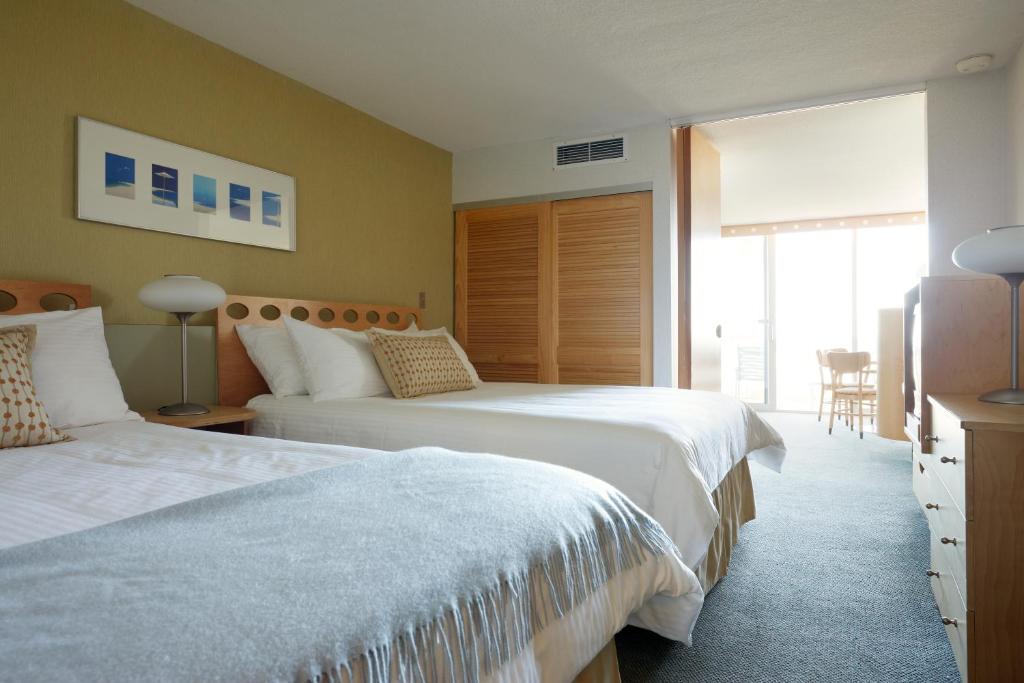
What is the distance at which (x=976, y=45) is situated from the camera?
115 inches

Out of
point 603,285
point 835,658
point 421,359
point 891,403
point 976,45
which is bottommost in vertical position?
point 835,658

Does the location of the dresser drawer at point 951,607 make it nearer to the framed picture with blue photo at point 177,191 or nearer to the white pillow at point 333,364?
the white pillow at point 333,364

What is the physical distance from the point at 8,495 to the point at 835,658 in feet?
6.74

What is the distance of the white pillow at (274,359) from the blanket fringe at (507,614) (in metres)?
1.98

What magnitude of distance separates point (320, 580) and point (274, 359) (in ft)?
7.59

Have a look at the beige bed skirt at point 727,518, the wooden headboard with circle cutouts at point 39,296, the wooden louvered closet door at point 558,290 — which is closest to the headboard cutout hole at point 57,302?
the wooden headboard with circle cutouts at point 39,296

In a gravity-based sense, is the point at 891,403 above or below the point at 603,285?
below

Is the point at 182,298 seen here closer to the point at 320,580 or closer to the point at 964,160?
the point at 320,580

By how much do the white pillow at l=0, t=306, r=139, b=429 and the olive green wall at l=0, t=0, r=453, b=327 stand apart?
355 millimetres

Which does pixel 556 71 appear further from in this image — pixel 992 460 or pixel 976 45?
pixel 992 460

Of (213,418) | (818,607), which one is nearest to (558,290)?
(213,418)

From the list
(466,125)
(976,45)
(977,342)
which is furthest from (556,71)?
(977,342)

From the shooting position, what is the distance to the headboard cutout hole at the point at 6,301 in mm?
2195

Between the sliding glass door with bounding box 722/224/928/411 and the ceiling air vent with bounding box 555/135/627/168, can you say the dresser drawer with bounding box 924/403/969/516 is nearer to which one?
the ceiling air vent with bounding box 555/135/627/168
